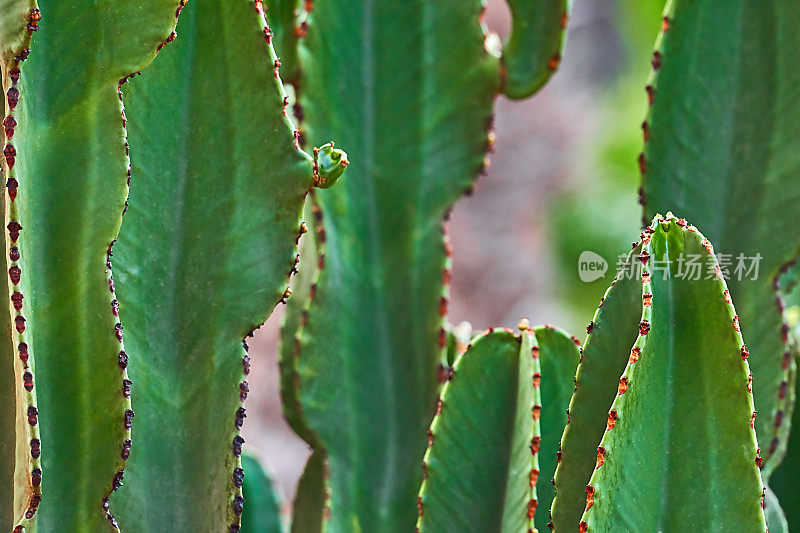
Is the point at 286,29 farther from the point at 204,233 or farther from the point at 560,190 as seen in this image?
the point at 560,190

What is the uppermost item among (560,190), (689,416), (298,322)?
(560,190)

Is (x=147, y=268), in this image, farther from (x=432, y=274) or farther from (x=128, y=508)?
(x=432, y=274)

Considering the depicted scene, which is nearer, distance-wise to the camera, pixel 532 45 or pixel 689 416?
pixel 689 416

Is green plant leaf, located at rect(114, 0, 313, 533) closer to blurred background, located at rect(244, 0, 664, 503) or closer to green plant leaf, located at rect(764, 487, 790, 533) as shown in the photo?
green plant leaf, located at rect(764, 487, 790, 533)

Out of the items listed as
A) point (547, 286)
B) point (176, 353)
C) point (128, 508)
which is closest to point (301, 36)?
point (176, 353)

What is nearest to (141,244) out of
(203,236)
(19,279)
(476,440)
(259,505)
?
(203,236)

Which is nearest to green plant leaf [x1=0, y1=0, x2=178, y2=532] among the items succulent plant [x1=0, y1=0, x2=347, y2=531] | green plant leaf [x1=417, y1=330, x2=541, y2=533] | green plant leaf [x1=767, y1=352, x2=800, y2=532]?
succulent plant [x1=0, y1=0, x2=347, y2=531]

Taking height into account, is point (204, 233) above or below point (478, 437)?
above
